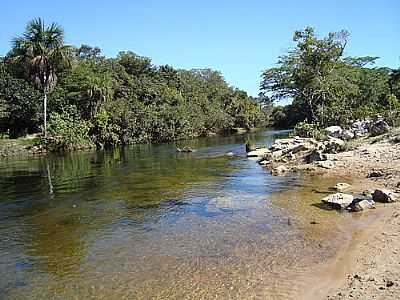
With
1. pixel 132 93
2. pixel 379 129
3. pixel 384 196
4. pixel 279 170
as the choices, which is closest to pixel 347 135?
pixel 379 129

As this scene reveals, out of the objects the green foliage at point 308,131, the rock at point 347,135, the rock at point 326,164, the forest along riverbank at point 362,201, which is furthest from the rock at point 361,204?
the green foliage at point 308,131

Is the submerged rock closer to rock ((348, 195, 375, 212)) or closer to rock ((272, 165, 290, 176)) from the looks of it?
rock ((272, 165, 290, 176))

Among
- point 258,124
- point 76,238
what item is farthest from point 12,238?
point 258,124

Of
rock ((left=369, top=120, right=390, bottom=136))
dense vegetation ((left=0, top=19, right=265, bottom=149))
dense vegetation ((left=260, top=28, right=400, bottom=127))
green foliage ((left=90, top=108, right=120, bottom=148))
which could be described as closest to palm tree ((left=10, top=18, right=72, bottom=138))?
dense vegetation ((left=0, top=19, right=265, bottom=149))

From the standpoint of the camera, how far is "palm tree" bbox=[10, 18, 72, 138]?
5153 cm

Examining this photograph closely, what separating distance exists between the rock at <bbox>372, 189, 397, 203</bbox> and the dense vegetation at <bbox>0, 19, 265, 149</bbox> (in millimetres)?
44936

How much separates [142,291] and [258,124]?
386 ft

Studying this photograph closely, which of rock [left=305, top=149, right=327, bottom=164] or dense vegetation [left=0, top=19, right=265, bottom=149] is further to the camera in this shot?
dense vegetation [left=0, top=19, right=265, bottom=149]

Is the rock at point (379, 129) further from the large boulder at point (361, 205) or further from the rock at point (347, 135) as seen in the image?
the large boulder at point (361, 205)

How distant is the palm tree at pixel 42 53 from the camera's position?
51525mm

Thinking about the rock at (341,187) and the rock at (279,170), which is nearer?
the rock at (341,187)

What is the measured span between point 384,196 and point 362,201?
109 cm

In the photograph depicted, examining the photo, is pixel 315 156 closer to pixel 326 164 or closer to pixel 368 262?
pixel 326 164

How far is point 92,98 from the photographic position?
61500 millimetres
